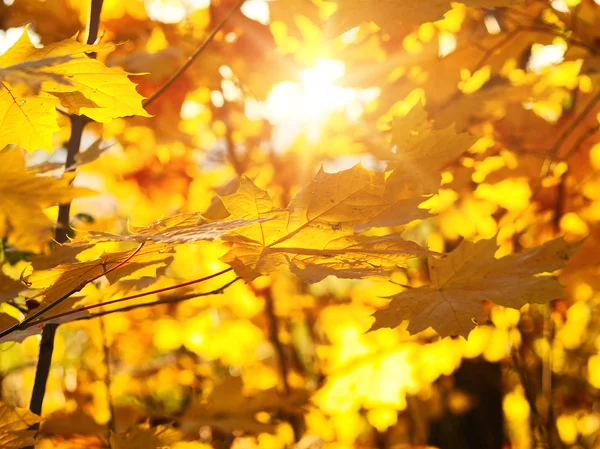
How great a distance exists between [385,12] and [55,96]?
1.88 ft

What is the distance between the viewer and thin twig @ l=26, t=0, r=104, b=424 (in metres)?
1.06

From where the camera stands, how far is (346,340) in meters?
2.12

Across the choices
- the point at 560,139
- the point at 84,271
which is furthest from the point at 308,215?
the point at 560,139

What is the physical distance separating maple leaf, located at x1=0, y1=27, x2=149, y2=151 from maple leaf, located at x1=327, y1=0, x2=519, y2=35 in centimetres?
40

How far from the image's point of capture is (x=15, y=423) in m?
0.90

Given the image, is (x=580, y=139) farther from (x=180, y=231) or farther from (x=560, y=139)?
(x=180, y=231)

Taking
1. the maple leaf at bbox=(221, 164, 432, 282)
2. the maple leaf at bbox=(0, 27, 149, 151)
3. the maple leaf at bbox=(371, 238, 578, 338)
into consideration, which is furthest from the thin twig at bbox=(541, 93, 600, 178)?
the maple leaf at bbox=(0, 27, 149, 151)

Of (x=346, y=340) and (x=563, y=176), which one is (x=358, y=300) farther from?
(x=563, y=176)

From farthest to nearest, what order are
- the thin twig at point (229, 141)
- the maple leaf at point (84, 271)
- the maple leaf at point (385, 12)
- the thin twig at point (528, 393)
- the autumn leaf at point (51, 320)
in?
1. the thin twig at point (229, 141)
2. the thin twig at point (528, 393)
3. the maple leaf at point (385, 12)
4. the autumn leaf at point (51, 320)
5. the maple leaf at point (84, 271)

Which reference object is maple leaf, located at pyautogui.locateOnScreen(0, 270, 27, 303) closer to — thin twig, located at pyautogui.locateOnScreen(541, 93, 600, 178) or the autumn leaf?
the autumn leaf

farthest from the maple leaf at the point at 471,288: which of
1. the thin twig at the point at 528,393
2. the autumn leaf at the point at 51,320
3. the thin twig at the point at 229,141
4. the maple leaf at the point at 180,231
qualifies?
the thin twig at the point at 229,141

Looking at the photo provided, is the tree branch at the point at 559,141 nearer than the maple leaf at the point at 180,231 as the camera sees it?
No

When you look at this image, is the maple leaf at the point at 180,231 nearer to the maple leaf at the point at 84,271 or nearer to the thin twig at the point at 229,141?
the maple leaf at the point at 84,271

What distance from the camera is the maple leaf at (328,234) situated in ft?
2.52
